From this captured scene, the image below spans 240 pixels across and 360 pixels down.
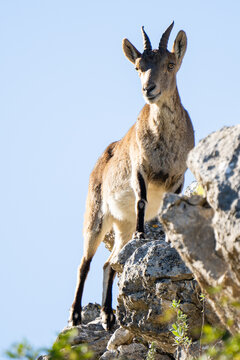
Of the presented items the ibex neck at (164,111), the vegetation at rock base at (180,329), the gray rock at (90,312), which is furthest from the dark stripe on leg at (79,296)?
the vegetation at rock base at (180,329)

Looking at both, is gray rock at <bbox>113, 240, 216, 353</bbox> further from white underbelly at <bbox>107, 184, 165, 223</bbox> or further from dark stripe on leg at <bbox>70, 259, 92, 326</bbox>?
dark stripe on leg at <bbox>70, 259, 92, 326</bbox>

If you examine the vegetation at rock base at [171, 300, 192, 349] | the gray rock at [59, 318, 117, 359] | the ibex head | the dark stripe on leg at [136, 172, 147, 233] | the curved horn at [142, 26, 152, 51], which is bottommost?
the vegetation at rock base at [171, 300, 192, 349]

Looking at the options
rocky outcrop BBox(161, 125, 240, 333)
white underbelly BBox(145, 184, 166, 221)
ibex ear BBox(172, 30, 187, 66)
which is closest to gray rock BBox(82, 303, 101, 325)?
white underbelly BBox(145, 184, 166, 221)

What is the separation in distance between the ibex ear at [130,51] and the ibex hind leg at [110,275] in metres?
2.56

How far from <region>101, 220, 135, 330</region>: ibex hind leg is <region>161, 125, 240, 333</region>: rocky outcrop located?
5.36 metres

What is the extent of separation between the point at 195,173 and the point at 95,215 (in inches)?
276

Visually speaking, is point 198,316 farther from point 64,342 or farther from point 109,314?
point 64,342

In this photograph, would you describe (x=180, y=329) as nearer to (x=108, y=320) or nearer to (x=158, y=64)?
(x=108, y=320)

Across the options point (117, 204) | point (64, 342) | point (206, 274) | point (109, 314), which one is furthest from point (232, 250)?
point (117, 204)

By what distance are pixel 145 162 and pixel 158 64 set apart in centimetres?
141

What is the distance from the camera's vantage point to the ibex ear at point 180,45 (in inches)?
401

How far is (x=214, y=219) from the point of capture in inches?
146

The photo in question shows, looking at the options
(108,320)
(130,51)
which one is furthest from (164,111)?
(108,320)

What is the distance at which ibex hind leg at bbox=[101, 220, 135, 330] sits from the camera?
30.6 ft
